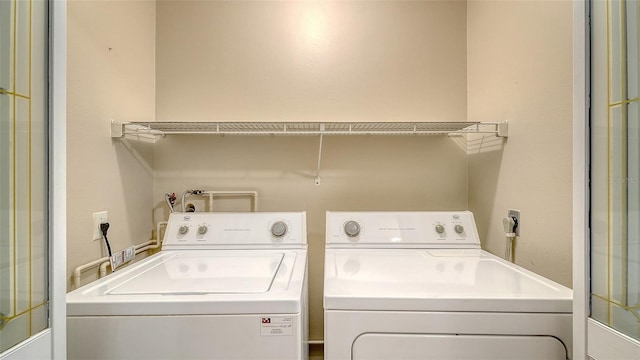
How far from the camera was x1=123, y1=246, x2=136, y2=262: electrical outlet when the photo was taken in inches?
60.4

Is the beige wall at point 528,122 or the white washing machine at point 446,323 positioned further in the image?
the beige wall at point 528,122

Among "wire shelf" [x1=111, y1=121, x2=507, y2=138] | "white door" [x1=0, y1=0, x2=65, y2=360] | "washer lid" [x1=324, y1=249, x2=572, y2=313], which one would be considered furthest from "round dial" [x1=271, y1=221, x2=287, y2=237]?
"white door" [x1=0, y1=0, x2=65, y2=360]

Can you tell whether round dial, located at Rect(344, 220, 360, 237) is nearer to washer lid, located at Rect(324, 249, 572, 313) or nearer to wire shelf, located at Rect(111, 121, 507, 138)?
washer lid, located at Rect(324, 249, 572, 313)

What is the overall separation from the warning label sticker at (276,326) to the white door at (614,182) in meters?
0.79

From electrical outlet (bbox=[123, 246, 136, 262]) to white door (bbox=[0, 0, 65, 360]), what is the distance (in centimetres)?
96

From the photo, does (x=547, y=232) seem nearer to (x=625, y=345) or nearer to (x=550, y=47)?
(x=625, y=345)

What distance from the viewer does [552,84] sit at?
1.18m

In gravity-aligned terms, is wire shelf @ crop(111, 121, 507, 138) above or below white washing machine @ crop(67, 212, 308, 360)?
above

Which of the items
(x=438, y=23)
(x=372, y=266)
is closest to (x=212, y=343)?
(x=372, y=266)

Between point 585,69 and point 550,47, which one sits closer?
point 585,69

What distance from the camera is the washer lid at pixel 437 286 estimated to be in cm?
86

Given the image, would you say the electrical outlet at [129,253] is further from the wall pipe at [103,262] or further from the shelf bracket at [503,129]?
the shelf bracket at [503,129]

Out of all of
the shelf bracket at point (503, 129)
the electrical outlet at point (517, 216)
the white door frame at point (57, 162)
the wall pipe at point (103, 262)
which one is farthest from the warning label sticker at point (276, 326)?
the shelf bracket at point (503, 129)

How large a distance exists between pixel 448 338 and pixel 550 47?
1229mm
